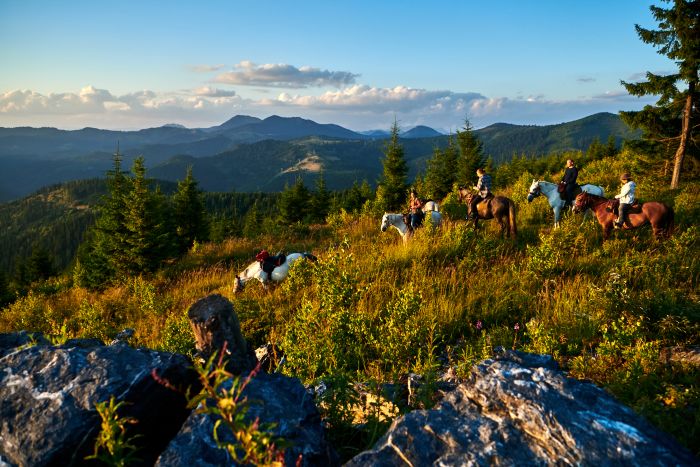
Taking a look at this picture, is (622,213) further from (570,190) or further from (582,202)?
(570,190)

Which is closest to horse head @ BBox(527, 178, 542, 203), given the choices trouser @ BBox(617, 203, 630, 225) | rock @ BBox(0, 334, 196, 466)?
trouser @ BBox(617, 203, 630, 225)

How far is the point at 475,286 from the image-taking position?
24.4 feet

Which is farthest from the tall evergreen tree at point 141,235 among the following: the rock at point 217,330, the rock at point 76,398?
the rock at point 76,398

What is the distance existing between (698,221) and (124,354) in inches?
643

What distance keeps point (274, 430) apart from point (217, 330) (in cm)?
116

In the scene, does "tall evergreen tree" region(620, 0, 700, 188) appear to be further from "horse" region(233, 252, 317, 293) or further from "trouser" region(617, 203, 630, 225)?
"horse" region(233, 252, 317, 293)

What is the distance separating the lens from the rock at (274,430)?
2.27m

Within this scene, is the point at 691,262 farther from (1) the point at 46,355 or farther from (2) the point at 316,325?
(1) the point at 46,355

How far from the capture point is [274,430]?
2.49 m

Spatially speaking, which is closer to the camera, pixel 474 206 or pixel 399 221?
pixel 474 206

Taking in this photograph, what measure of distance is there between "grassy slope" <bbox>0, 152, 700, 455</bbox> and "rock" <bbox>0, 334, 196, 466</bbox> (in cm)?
147

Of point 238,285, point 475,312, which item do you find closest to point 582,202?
point 475,312

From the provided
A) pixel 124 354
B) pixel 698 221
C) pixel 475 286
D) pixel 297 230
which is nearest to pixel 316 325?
pixel 124 354

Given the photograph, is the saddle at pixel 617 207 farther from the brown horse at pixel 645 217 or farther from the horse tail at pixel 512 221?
the horse tail at pixel 512 221
